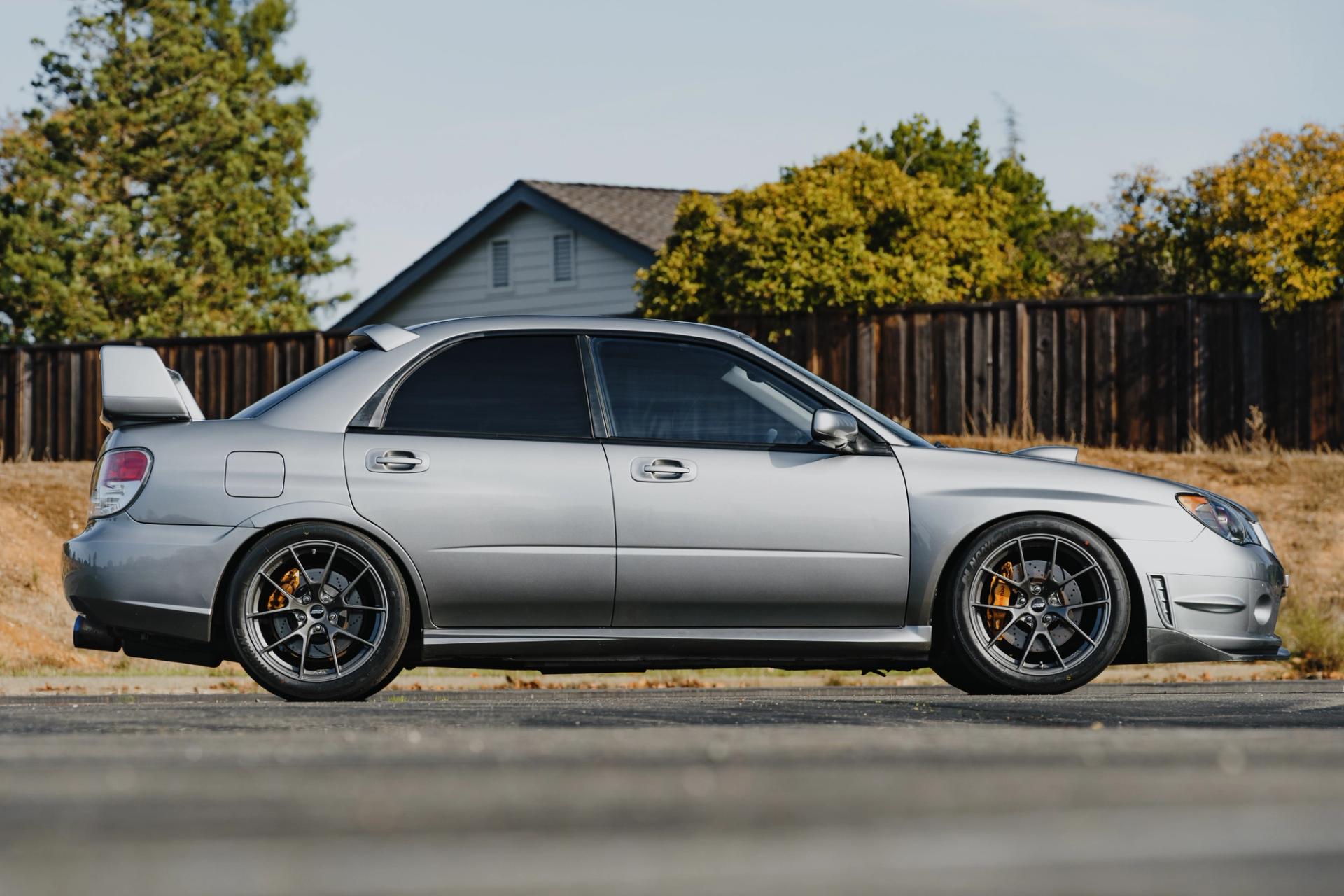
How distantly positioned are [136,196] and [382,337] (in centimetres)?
2898

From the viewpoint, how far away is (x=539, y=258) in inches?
1215

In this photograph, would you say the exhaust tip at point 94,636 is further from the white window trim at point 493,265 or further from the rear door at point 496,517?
the white window trim at point 493,265

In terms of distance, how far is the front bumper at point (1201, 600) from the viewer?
7.00 m

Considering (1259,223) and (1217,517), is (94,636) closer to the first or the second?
(1217,517)

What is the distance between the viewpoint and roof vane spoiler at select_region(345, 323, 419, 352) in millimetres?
7121

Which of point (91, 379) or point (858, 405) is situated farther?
point (91, 379)

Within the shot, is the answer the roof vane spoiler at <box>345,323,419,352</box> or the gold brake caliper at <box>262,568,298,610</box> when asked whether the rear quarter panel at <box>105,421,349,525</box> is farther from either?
the roof vane spoiler at <box>345,323,419,352</box>

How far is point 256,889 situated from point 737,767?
1582 mm

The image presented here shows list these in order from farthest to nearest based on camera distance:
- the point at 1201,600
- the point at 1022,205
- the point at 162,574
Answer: the point at 1022,205 < the point at 1201,600 < the point at 162,574

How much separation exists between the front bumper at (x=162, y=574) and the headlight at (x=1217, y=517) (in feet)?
12.7

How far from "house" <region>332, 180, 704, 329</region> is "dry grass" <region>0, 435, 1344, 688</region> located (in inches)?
489

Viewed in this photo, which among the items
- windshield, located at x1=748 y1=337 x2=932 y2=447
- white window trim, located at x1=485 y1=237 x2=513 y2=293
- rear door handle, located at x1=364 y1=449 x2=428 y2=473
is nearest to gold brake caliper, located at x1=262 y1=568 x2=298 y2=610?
rear door handle, located at x1=364 y1=449 x2=428 y2=473

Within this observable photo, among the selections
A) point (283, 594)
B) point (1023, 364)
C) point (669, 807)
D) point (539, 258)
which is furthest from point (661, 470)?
point (539, 258)

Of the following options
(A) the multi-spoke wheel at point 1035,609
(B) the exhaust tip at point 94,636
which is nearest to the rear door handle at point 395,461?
(B) the exhaust tip at point 94,636
